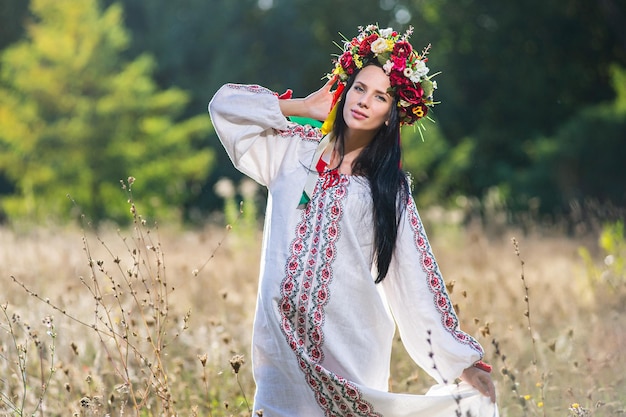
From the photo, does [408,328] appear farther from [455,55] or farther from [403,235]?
[455,55]

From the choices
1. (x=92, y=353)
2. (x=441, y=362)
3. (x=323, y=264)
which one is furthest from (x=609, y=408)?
(x=92, y=353)

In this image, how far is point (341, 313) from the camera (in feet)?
9.53

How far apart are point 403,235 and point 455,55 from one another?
844 inches

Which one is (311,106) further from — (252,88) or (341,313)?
(341,313)

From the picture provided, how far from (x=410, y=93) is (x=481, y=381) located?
3.17 ft

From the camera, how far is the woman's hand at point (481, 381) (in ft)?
9.51

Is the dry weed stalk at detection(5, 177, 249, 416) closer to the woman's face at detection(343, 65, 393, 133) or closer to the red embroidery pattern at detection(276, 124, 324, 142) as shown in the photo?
the red embroidery pattern at detection(276, 124, 324, 142)

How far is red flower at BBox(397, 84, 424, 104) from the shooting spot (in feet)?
10.1

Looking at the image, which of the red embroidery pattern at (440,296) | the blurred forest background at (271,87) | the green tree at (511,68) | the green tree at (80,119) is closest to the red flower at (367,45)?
the red embroidery pattern at (440,296)

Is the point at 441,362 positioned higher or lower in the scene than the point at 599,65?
lower

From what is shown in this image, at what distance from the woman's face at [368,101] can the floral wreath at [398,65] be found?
0.03 meters

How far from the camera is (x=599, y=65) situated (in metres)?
22.5

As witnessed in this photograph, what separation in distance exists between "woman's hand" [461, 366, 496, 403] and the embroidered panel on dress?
1.10 ft

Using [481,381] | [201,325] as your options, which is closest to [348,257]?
[481,381]
